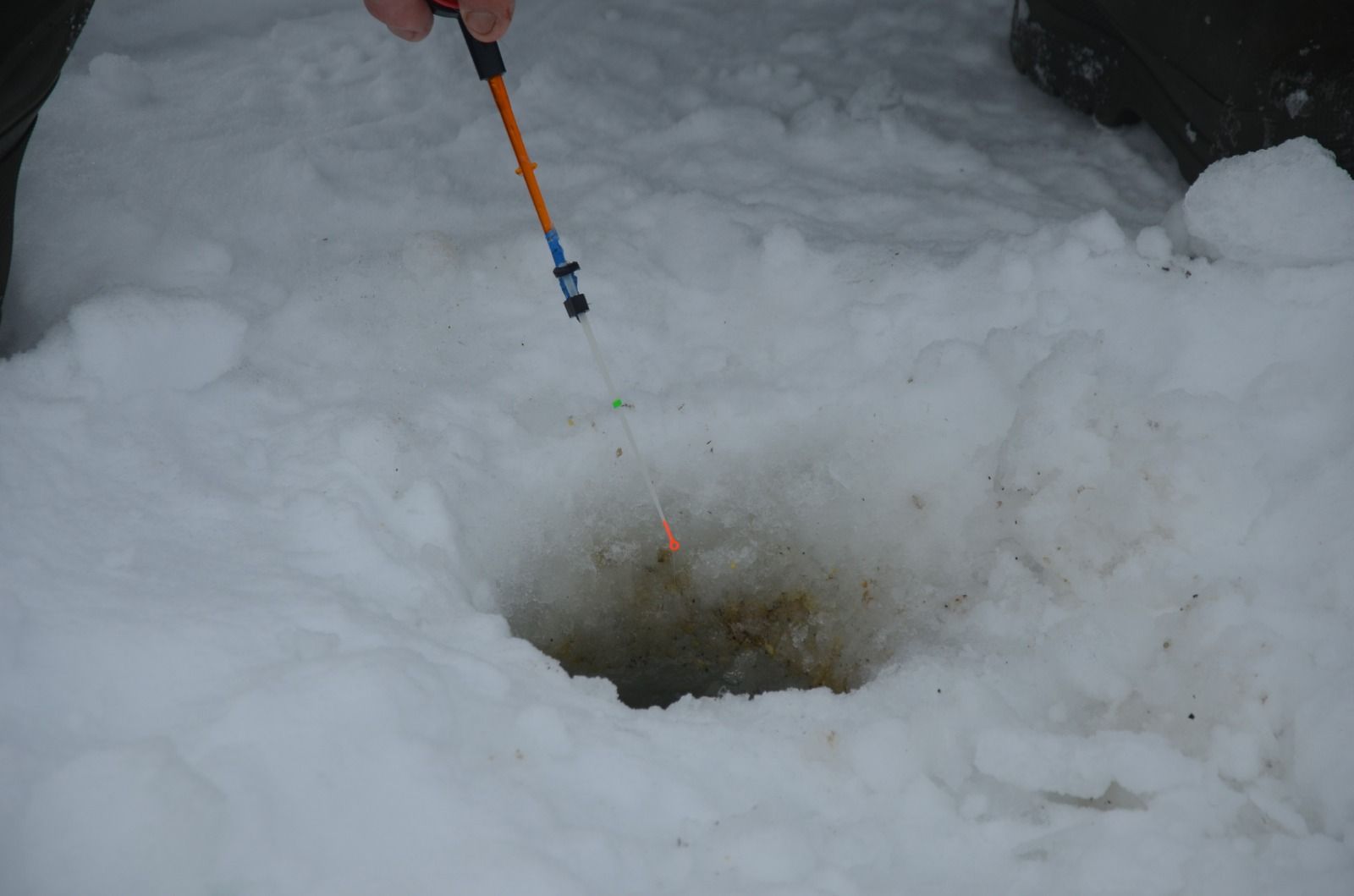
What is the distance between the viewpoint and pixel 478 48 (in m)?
2.09

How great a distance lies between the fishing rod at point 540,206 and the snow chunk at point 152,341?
742mm

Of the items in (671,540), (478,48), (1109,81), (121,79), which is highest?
(478,48)

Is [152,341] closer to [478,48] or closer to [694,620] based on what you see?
[478,48]

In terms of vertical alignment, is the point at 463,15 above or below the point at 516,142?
above

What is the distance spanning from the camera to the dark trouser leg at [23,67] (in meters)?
2.12

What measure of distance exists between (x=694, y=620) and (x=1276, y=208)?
1.52m

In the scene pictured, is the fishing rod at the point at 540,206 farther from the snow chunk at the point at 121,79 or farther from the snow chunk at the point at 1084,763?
the snow chunk at the point at 121,79

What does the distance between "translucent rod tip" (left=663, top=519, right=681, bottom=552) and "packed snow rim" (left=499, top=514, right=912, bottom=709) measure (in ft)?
0.07

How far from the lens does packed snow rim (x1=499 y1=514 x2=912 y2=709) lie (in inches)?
87.8

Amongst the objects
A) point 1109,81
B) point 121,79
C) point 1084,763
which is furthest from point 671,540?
point 121,79

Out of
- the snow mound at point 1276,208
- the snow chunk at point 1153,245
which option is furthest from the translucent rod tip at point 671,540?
the snow mound at point 1276,208

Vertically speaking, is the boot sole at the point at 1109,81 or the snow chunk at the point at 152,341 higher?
the boot sole at the point at 1109,81

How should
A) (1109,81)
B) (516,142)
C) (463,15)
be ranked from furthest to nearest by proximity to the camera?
(1109,81) → (516,142) → (463,15)

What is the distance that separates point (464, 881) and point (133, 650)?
67cm
